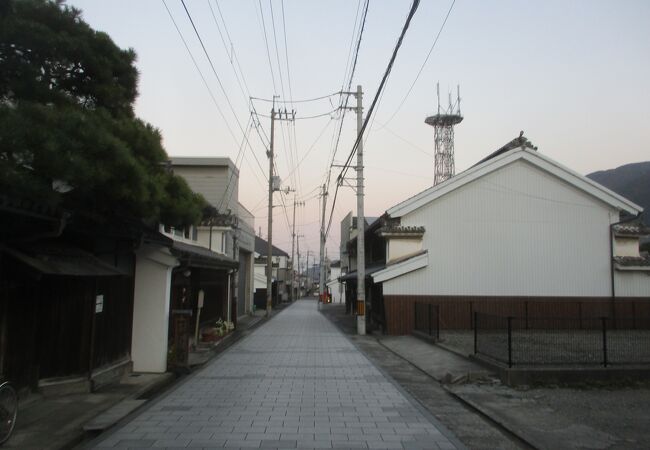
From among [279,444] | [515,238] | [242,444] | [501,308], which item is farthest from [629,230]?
[242,444]

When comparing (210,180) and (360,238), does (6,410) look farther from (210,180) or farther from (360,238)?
(210,180)

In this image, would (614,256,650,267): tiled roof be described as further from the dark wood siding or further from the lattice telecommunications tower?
the lattice telecommunications tower

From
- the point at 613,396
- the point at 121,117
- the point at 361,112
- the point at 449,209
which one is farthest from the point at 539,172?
the point at 121,117

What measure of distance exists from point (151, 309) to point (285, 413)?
4.93 m

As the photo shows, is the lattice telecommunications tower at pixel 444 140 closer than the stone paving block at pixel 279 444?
No

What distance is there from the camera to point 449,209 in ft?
73.0

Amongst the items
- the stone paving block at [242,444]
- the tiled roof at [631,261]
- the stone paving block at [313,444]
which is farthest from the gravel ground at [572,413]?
the tiled roof at [631,261]

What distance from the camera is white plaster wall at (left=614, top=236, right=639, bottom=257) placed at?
2245 centimetres

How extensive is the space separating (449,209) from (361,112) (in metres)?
5.33

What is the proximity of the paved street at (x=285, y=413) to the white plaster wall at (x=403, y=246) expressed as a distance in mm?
8351

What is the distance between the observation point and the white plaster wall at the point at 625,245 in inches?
884

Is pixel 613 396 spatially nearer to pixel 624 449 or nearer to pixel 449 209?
pixel 624 449

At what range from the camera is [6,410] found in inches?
244

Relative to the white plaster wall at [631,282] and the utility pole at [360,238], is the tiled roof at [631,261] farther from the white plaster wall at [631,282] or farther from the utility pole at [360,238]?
A: the utility pole at [360,238]
